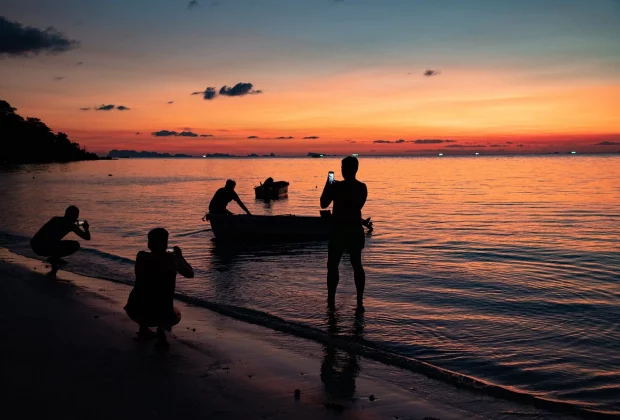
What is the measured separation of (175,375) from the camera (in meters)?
5.54

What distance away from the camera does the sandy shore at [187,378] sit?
4750 mm

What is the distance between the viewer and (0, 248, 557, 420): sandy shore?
4.75m

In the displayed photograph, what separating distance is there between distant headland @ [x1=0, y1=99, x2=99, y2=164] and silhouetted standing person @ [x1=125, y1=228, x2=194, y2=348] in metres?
139

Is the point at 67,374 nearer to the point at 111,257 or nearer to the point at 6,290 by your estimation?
the point at 6,290

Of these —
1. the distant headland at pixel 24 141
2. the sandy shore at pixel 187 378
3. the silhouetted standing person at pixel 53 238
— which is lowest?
the sandy shore at pixel 187 378

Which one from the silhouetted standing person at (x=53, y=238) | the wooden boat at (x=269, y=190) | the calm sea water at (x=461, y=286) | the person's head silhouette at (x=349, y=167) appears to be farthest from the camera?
the wooden boat at (x=269, y=190)

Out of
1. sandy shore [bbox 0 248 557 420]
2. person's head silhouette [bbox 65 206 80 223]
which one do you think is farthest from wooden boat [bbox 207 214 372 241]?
sandy shore [bbox 0 248 557 420]

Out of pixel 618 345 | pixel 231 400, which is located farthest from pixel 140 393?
pixel 618 345

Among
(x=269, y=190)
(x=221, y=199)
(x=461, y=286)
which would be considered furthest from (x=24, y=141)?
(x=461, y=286)

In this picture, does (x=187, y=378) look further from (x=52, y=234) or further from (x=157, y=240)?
(x=52, y=234)

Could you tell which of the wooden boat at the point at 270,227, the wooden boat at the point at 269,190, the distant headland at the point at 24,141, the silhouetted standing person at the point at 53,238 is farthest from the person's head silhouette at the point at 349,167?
the distant headland at the point at 24,141

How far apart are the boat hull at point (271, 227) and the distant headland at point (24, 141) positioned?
129m

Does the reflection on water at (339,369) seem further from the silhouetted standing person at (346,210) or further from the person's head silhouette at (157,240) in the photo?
the person's head silhouette at (157,240)

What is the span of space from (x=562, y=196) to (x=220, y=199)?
32471mm
